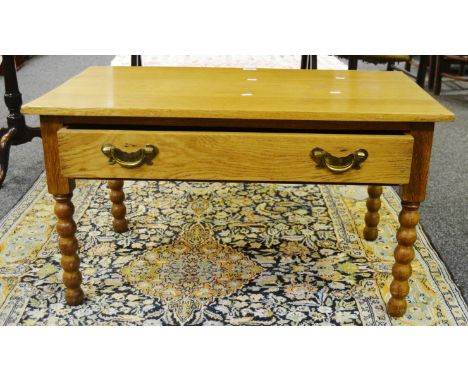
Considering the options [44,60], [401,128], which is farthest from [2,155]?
[44,60]

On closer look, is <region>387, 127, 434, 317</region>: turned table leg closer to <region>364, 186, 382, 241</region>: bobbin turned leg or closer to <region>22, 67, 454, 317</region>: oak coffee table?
<region>22, 67, 454, 317</region>: oak coffee table

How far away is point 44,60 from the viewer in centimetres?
508

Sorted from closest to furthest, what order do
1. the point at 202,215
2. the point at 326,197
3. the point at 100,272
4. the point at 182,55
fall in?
1. the point at 100,272
2. the point at 202,215
3. the point at 326,197
4. the point at 182,55

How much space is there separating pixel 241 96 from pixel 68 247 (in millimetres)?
590

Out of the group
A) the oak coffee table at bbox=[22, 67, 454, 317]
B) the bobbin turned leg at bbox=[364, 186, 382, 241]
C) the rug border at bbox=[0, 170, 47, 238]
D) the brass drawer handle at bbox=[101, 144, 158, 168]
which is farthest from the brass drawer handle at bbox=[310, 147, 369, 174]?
the rug border at bbox=[0, 170, 47, 238]

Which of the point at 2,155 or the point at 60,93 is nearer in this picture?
the point at 60,93

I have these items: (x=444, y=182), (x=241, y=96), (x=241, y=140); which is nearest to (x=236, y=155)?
(x=241, y=140)

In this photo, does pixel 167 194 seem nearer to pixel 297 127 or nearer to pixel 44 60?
pixel 297 127

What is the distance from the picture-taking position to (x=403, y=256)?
137 centimetres

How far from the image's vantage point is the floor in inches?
71.0

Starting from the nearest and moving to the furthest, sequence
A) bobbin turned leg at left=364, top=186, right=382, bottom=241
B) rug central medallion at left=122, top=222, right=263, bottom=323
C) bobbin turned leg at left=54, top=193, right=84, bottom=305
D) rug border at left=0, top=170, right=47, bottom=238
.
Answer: bobbin turned leg at left=54, top=193, right=84, bottom=305
rug central medallion at left=122, top=222, right=263, bottom=323
bobbin turned leg at left=364, top=186, right=382, bottom=241
rug border at left=0, top=170, right=47, bottom=238

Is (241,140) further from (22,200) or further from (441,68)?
(441,68)

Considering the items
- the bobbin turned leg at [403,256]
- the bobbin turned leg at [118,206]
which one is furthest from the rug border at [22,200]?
the bobbin turned leg at [403,256]

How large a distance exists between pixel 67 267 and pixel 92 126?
0.38 meters
